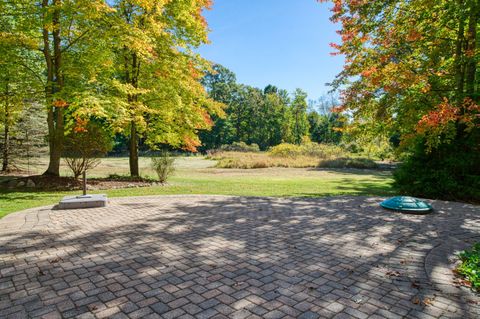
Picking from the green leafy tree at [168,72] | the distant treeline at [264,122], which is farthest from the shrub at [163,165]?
the distant treeline at [264,122]

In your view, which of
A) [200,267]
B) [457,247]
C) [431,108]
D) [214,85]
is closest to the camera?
[200,267]

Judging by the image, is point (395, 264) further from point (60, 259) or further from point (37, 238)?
point (37, 238)

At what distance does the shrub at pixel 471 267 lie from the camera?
3510 mm

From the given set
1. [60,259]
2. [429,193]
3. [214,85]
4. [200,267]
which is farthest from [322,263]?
[214,85]

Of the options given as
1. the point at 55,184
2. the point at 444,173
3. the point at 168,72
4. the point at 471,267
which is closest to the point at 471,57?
A: the point at 444,173

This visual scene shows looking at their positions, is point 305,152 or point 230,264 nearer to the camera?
point 230,264

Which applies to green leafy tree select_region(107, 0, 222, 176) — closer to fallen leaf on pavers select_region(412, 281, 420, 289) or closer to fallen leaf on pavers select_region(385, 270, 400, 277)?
fallen leaf on pavers select_region(385, 270, 400, 277)

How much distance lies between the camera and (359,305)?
9.84 feet

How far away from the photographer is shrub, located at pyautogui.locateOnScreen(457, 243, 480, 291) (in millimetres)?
3510

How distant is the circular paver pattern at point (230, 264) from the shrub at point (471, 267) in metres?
0.19

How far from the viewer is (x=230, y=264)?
13.1ft

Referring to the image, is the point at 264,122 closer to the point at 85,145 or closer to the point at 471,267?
the point at 85,145

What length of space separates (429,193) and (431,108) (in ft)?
8.72

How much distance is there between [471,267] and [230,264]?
299cm
